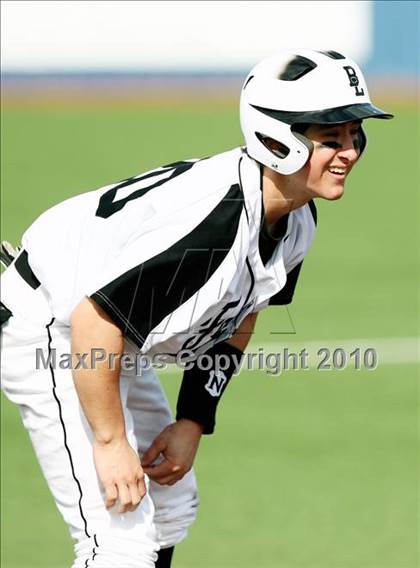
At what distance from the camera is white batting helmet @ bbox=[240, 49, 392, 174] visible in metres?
3.74

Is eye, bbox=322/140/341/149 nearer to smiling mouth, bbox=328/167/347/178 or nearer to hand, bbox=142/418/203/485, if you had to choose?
smiling mouth, bbox=328/167/347/178

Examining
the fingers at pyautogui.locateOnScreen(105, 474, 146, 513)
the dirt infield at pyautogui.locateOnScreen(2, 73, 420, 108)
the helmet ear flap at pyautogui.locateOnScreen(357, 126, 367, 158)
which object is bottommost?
the dirt infield at pyautogui.locateOnScreen(2, 73, 420, 108)

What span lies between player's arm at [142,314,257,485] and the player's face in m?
0.77

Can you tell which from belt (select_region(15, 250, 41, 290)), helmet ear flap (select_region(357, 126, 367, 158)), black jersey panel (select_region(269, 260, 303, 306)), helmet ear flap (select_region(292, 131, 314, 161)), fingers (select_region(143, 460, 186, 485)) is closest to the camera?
helmet ear flap (select_region(292, 131, 314, 161))

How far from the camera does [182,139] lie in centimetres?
1877

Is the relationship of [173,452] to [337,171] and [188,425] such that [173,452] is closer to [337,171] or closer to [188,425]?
[188,425]

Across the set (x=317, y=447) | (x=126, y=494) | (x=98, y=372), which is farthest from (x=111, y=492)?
(x=317, y=447)

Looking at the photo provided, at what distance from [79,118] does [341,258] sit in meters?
11.7

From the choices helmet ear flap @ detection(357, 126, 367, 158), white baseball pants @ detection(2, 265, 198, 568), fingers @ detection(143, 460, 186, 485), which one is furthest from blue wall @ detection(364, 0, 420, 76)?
white baseball pants @ detection(2, 265, 198, 568)

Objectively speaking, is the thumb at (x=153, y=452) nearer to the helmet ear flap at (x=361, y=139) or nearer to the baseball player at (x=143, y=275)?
the baseball player at (x=143, y=275)

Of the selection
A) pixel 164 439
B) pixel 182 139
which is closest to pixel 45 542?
pixel 164 439

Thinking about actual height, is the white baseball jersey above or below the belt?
above

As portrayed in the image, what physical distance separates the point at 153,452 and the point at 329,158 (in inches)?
48.6

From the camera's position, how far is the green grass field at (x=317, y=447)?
5.35 metres
